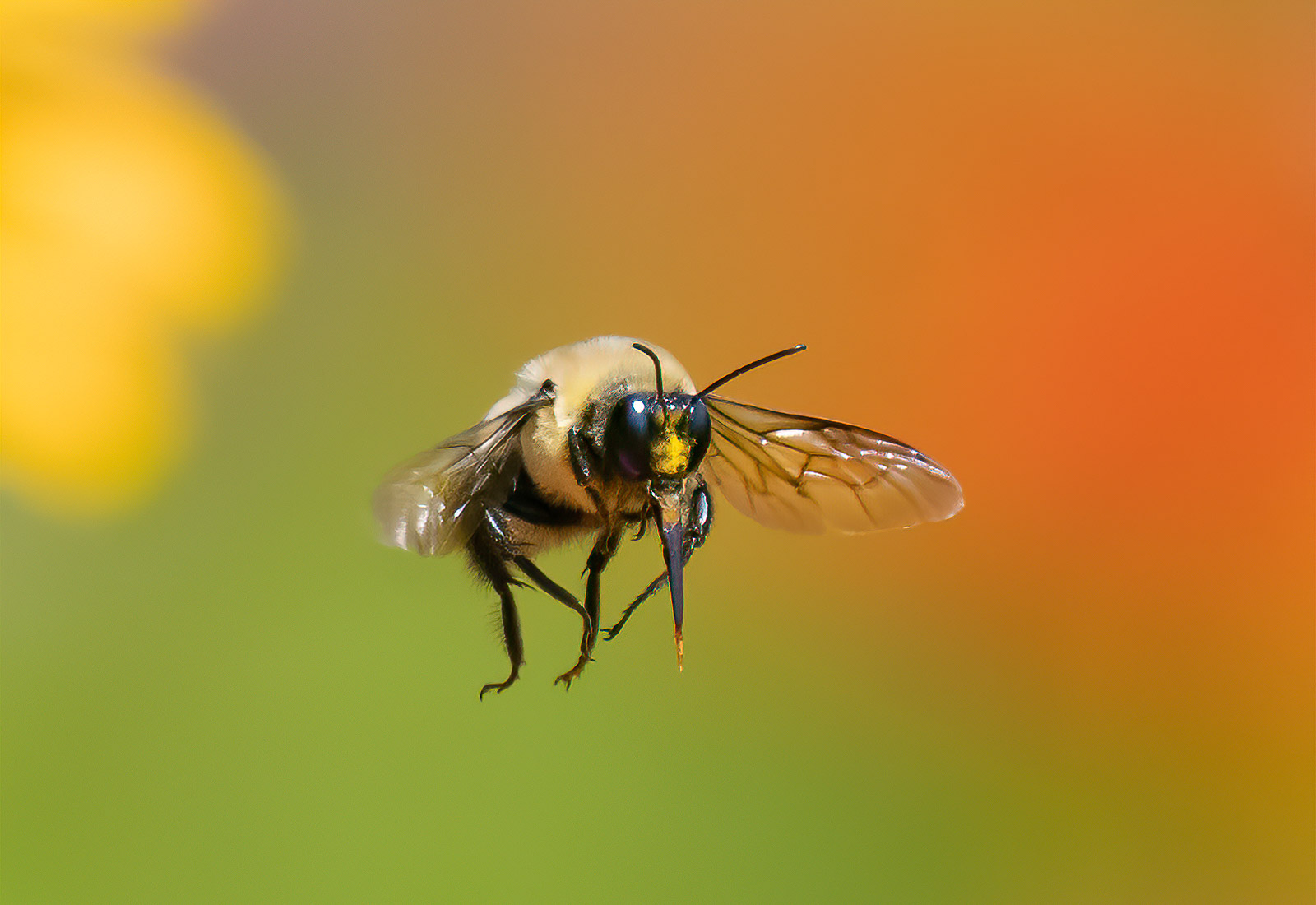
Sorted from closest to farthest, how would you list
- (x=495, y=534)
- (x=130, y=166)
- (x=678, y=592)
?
(x=678, y=592) → (x=495, y=534) → (x=130, y=166)

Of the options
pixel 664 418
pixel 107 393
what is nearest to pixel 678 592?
pixel 664 418

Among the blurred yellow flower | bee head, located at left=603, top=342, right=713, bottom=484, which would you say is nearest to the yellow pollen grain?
bee head, located at left=603, top=342, right=713, bottom=484

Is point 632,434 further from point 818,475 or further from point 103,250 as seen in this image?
point 103,250

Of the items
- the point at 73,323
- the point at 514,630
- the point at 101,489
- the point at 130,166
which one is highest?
the point at 130,166

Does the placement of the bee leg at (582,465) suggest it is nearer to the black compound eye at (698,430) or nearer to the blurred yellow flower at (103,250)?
the black compound eye at (698,430)

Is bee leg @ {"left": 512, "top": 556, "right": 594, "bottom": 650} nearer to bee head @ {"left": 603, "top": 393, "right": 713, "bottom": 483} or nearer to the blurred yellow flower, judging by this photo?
bee head @ {"left": 603, "top": 393, "right": 713, "bottom": 483}

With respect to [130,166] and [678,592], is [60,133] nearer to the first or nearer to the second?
[130,166]
